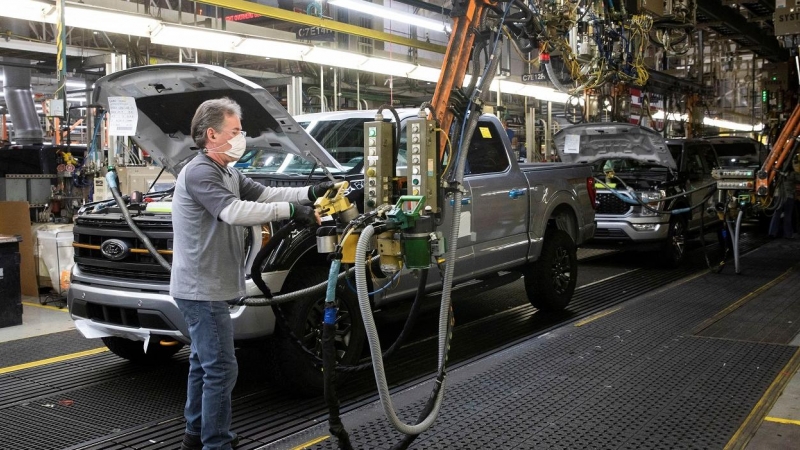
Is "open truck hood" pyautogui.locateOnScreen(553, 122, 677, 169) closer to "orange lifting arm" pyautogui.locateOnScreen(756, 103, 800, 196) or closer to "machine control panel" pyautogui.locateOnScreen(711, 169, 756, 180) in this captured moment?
"machine control panel" pyautogui.locateOnScreen(711, 169, 756, 180)

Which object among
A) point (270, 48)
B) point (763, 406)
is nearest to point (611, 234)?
point (270, 48)

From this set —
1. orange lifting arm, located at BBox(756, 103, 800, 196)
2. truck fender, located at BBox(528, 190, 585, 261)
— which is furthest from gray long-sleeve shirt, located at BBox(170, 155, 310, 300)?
orange lifting arm, located at BBox(756, 103, 800, 196)

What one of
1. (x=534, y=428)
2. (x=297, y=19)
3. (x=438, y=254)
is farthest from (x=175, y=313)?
(x=297, y=19)

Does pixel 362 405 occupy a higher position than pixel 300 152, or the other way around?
pixel 300 152

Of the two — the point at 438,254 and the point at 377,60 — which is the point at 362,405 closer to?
the point at 438,254

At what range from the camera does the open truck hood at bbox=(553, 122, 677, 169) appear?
9.74m

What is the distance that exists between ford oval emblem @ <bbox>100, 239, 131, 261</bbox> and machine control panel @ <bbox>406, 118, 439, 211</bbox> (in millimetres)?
1869

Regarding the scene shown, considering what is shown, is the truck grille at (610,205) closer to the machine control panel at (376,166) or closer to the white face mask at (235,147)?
the machine control panel at (376,166)

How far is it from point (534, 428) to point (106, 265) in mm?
2717

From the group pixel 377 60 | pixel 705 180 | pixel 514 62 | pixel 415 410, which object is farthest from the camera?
pixel 514 62

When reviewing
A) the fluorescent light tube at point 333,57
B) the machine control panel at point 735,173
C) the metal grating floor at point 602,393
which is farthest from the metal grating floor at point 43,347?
the machine control panel at point 735,173

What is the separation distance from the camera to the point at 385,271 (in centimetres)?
349

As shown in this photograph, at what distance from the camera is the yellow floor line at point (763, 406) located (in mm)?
3703

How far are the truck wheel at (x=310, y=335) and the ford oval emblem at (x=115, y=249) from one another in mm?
982
